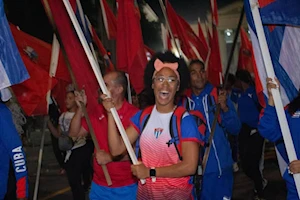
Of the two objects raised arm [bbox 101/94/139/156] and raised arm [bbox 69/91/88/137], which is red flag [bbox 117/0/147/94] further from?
raised arm [bbox 101/94/139/156]

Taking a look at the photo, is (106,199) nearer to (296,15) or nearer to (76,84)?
(76,84)

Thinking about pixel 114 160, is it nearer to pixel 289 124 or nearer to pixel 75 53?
pixel 75 53

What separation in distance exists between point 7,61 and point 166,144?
131cm

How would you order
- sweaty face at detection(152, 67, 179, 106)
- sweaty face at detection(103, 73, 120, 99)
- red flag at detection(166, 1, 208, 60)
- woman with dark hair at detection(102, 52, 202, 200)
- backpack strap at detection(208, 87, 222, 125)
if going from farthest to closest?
red flag at detection(166, 1, 208, 60)
backpack strap at detection(208, 87, 222, 125)
sweaty face at detection(103, 73, 120, 99)
sweaty face at detection(152, 67, 179, 106)
woman with dark hair at detection(102, 52, 202, 200)

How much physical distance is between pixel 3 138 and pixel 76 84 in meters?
1.22

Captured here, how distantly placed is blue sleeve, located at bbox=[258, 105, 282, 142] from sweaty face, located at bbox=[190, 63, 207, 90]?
1.89m

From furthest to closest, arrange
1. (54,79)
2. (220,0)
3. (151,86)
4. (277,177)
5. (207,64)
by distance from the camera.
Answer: (220,0) → (277,177) → (207,64) → (54,79) → (151,86)

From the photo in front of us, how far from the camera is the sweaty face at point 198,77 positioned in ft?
20.4

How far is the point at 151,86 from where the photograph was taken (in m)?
4.41

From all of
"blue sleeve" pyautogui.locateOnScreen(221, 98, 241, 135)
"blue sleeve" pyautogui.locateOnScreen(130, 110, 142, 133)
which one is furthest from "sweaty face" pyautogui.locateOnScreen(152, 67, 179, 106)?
"blue sleeve" pyautogui.locateOnScreen(221, 98, 241, 135)

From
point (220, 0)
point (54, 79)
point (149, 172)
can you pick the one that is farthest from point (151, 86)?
point (220, 0)

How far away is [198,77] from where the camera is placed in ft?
20.5

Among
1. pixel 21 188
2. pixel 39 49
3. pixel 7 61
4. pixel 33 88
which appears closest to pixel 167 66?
pixel 7 61

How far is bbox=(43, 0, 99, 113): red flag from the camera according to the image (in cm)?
521
